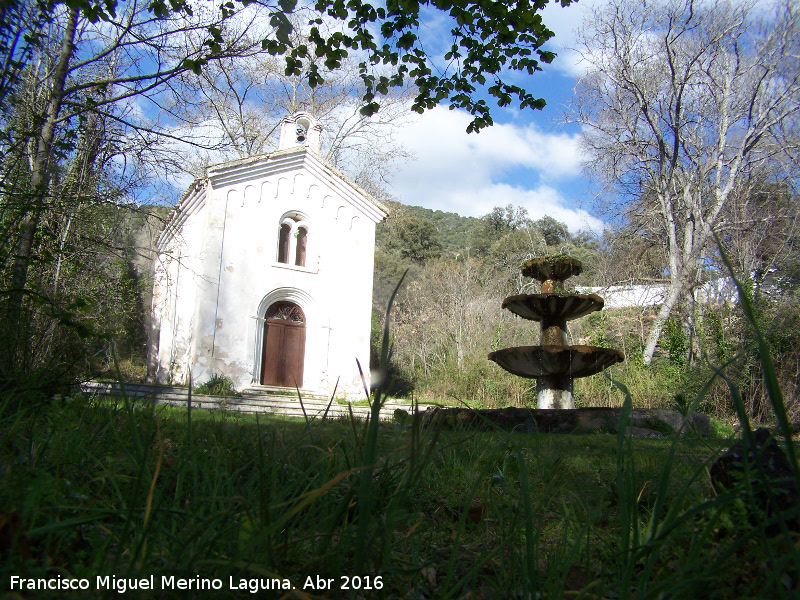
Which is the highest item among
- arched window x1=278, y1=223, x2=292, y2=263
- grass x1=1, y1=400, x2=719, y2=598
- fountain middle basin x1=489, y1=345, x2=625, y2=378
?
arched window x1=278, y1=223, x2=292, y2=263

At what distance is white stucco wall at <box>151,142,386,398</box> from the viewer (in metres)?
15.1

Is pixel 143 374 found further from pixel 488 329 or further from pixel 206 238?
pixel 488 329

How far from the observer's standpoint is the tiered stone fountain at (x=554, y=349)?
26.4 feet

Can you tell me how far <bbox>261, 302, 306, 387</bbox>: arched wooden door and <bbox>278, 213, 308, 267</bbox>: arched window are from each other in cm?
149

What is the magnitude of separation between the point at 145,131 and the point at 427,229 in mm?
27156

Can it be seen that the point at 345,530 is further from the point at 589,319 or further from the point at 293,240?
the point at 589,319

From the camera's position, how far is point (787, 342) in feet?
35.6

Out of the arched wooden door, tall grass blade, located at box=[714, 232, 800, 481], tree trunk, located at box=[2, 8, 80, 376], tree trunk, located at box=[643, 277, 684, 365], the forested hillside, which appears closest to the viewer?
tall grass blade, located at box=[714, 232, 800, 481]

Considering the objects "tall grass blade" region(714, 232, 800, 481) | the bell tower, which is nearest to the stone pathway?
the bell tower

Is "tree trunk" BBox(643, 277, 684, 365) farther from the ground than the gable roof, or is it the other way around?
the gable roof

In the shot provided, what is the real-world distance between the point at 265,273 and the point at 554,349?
10.4m

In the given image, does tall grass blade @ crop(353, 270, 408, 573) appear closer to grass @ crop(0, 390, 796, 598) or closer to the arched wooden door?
grass @ crop(0, 390, 796, 598)

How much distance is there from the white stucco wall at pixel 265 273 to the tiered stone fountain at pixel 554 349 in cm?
751

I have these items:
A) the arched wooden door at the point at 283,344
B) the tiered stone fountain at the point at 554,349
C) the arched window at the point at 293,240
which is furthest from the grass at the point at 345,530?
the arched window at the point at 293,240
